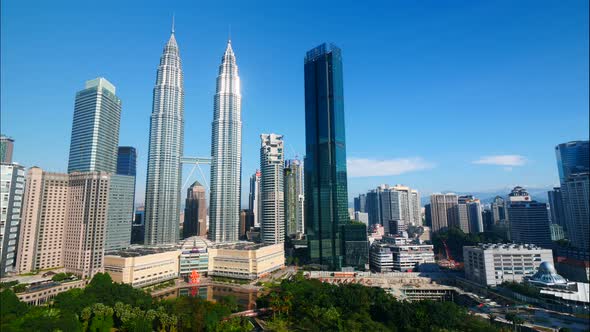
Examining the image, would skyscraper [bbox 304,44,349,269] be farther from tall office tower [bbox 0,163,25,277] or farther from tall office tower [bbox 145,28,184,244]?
tall office tower [bbox 0,163,25,277]

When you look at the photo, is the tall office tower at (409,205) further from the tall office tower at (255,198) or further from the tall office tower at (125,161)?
the tall office tower at (125,161)

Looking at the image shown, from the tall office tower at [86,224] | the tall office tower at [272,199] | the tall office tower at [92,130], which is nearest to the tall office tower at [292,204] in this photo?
the tall office tower at [272,199]

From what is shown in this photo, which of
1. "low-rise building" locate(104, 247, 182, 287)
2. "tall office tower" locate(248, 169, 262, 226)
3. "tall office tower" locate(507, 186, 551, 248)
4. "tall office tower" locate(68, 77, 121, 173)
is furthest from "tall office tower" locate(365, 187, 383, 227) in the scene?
"tall office tower" locate(68, 77, 121, 173)

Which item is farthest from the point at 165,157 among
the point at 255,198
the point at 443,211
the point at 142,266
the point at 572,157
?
the point at 572,157

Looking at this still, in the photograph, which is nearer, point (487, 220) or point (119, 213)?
point (119, 213)

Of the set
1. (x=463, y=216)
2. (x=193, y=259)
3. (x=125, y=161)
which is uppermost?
(x=125, y=161)

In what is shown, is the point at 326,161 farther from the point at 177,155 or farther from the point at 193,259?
the point at 177,155
